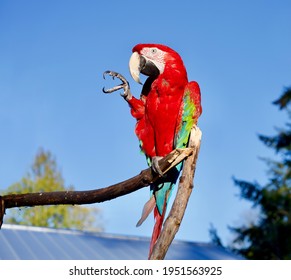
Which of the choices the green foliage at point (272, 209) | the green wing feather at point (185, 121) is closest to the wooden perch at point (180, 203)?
the green wing feather at point (185, 121)

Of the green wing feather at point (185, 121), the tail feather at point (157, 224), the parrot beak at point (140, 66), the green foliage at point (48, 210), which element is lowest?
the green foliage at point (48, 210)

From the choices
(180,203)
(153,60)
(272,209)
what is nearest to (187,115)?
(153,60)

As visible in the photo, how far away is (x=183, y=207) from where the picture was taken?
2658 mm

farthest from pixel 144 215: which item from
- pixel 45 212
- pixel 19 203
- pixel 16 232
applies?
pixel 45 212

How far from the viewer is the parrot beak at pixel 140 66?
2.90 metres

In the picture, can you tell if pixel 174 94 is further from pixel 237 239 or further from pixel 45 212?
pixel 45 212

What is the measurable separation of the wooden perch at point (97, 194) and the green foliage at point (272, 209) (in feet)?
31.1

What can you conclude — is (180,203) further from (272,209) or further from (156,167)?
(272,209)

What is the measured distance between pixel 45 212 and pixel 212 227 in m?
4.74

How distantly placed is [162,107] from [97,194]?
0.59m

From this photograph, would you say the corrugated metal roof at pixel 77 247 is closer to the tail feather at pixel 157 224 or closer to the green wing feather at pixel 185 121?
the tail feather at pixel 157 224

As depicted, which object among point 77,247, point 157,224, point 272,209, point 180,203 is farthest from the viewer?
point 272,209

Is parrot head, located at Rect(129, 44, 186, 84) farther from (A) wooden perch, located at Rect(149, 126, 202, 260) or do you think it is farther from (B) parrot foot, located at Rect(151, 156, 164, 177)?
(B) parrot foot, located at Rect(151, 156, 164, 177)

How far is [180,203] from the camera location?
2660 mm
